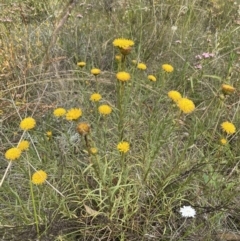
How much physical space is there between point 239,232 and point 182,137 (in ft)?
1.61

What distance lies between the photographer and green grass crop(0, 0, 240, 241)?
3.74ft

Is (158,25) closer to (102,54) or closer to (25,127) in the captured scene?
(102,54)

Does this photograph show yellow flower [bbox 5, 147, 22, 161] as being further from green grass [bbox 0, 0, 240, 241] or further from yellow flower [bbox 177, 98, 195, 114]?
yellow flower [bbox 177, 98, 195, 114]

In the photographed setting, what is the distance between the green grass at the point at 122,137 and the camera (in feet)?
3.74

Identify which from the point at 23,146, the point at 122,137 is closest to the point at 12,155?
the point at 23,146

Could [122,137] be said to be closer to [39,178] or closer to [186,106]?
[186,106]

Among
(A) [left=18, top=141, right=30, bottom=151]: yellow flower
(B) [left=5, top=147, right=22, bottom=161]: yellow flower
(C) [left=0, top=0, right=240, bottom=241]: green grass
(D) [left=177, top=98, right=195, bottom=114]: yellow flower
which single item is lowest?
(C) [left=0, top=0, right=240, bottom=241]: green grass

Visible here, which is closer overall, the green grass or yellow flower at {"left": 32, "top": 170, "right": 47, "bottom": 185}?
yellow flower at {"left": 32, "top": 170, "right": 47, "bottom": 185}

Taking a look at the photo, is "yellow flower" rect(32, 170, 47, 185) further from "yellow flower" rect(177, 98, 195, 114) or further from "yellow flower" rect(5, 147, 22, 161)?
"yellow flower" rect(177, 98, 195, 114)

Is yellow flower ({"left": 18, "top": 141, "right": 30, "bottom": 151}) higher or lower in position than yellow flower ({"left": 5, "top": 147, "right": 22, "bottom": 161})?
lower

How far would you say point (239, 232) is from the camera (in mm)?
1255

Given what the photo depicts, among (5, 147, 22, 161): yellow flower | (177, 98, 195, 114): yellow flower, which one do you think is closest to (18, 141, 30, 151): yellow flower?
(5, 147, 22, 161): yellow flower

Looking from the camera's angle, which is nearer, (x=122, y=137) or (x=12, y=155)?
(x=12, y=155)

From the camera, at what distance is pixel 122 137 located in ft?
4.41
